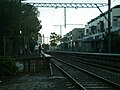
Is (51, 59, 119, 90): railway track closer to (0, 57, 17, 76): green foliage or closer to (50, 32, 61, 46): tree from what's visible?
(0, 57, 17, 76): green foliage

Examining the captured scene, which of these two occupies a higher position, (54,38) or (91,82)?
(54,38)

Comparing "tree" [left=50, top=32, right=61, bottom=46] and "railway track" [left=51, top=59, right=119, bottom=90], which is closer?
"railway track" [left=51, top=59, right=119, bottom=90]

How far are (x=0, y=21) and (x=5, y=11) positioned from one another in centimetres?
103

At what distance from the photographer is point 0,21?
28344 millimetres

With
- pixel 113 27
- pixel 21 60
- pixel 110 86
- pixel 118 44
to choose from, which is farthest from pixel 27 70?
pixel 113 27

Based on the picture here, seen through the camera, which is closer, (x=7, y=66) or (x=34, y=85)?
(x=34, y=85)

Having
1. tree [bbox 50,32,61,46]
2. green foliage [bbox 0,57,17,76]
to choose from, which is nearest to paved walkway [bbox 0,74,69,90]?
green foliage [bbox 0,57,17,76]

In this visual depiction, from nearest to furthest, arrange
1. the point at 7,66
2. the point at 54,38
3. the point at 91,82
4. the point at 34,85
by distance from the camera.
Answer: the point at 34,85 → the point at 91,82 → the point at 7,66 → the point at 54,38

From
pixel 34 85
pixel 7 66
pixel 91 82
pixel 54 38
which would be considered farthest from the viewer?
pixel 54 38

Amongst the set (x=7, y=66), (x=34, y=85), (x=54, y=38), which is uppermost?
(x=54, y=38)

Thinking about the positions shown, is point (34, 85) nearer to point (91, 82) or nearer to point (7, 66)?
point (91, 82)

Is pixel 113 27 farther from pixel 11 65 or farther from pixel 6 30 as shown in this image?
pixel 11 65

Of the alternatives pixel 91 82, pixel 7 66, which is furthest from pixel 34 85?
pixel 7 66

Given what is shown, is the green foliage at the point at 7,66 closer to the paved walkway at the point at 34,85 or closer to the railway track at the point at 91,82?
the paved walkway at the point at 34,85
